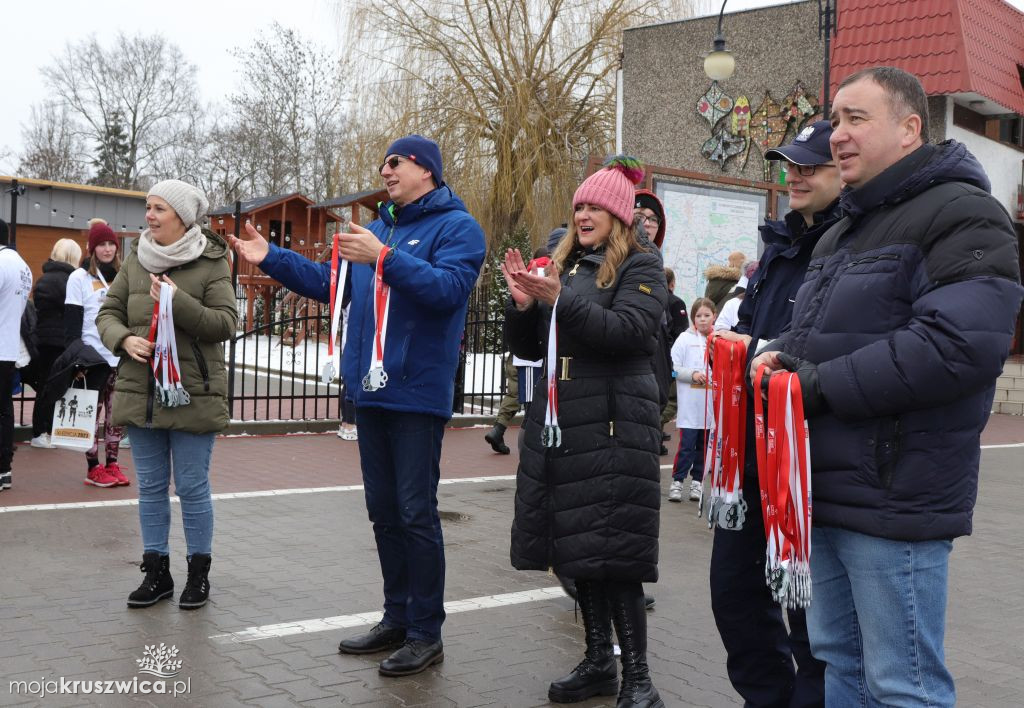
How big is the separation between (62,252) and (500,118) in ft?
51.3

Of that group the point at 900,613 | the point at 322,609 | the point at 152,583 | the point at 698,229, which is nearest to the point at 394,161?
the point at 322,609

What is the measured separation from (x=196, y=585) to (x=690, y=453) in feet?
14.2

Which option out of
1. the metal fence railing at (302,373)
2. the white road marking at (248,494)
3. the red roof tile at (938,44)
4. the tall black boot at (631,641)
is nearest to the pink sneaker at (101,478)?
the white road marking at (248,494)

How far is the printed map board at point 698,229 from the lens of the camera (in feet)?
46.3

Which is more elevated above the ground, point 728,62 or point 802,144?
point 728,62

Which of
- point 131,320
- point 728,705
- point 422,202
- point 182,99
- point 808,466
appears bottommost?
point 728,705

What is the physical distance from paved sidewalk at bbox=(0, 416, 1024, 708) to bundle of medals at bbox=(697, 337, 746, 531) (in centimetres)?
116

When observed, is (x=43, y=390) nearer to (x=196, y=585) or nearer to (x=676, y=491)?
(x=196, y=585)

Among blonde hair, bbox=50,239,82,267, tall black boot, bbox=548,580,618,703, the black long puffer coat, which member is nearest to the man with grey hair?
the black long puffer coat

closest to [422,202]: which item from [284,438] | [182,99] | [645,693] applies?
[645,693]

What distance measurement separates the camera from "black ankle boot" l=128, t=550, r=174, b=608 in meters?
4.95

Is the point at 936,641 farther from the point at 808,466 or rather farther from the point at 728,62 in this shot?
the point at 728,62

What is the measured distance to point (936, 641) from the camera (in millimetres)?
2566

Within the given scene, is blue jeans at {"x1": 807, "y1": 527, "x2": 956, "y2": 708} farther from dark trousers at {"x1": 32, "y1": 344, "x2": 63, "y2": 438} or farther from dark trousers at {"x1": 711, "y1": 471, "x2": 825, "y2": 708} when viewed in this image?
dark trousers at {"x1": 32, "y1": 344, "x2": 63, "y2": 438}
